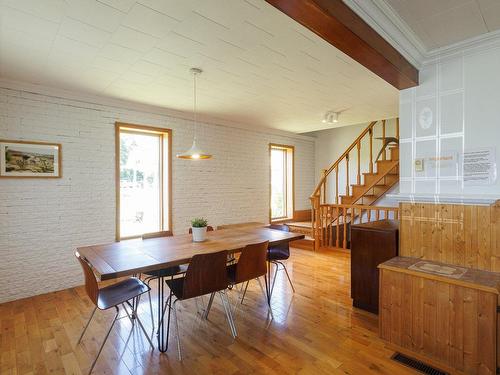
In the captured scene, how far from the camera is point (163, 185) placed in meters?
4.51

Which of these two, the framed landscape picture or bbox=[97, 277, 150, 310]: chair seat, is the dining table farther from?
the framed landscape picture

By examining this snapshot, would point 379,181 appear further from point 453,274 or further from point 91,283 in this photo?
point 91,283

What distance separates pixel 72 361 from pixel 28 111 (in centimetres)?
278

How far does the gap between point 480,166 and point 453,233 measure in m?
0.58

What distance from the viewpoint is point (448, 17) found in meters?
1.99

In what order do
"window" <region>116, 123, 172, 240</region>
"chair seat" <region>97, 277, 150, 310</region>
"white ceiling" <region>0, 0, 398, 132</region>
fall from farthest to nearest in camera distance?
"window" <region>116, 123, 172, 240</region>
"chair seat" <region>97, 277, 150, 310</region>
"white ceiling" <region>0, 0, 398, 132</region>

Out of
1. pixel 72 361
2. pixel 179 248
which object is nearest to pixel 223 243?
pixel 179 248

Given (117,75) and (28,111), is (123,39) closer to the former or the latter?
(117,75)

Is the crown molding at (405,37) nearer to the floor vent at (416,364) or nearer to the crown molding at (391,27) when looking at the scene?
the crown molding at (391,27)

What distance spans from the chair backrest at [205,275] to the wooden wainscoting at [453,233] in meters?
1.68

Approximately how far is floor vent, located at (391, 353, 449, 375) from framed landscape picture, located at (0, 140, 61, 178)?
4002mm

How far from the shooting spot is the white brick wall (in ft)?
10.5

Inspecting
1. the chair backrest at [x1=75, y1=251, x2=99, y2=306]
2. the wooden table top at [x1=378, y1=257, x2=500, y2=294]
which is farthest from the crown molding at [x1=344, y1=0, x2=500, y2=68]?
the chair backrest at [x1=75, y1=251, x2=99, y2=306]

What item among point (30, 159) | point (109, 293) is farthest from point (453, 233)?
point (30, 159)
